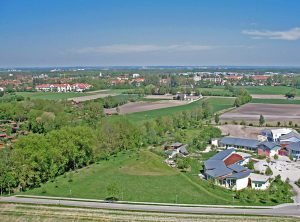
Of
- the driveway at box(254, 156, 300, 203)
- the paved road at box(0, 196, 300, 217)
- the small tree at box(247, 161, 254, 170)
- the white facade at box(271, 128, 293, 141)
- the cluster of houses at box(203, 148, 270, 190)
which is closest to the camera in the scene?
the paved road at box(0, 196, 300, 217)

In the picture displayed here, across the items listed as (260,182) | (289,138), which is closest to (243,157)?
(260,182)

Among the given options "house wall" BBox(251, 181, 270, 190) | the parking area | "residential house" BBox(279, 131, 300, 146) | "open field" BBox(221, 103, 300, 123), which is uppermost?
"residential house" BBox(279, 131, 300, 146)

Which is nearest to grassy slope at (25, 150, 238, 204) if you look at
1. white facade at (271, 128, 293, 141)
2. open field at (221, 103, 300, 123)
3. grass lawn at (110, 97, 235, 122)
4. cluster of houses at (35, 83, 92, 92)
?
white facade at (271, 128, 293, 141)

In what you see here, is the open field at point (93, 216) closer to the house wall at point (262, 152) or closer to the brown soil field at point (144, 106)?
the house wall at point (262, 152)

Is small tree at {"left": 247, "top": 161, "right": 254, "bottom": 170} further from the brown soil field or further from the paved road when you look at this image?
the brown soil field

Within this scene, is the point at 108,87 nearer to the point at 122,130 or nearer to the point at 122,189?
the point at 122,130

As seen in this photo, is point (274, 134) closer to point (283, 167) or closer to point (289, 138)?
point (289, 138)
